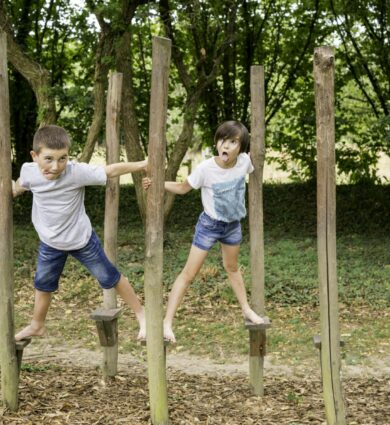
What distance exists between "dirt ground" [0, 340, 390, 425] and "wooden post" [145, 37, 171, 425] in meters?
0.59

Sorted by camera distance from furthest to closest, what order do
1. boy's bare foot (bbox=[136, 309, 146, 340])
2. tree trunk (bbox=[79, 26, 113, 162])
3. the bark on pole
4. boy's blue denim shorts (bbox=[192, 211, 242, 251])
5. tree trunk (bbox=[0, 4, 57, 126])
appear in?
tree trunk (bbox=[0, 4, 57, 126]) < tree trunk (bbox=[79, 26, 113, 162]) < the bark on pole < boy's blue denim shorts (bbox=[192, 211, 242, 251]) < boy's bare foot (bbox=[136, 309, 146, 340])

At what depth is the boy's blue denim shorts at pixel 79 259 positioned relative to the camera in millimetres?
5156

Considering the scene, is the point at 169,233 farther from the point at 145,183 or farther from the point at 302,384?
the point at 145,183

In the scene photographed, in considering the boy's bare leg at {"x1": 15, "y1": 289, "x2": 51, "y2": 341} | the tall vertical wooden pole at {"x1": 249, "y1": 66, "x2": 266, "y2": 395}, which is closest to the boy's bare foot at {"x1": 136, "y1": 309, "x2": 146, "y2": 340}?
the boy's bare leg at {"x1": 15, "y1": 289, "x2": 51, "y2": 341}

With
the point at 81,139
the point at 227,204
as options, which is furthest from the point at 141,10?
the point at 227,204

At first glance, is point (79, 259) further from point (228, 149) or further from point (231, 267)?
point (228, 149)

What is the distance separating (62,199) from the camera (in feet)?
16.2

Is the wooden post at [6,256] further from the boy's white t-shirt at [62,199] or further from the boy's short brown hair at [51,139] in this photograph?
the boy's short brown hair at [51,139]

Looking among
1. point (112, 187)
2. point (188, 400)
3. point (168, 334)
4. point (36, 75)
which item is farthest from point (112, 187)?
point (36, 75)

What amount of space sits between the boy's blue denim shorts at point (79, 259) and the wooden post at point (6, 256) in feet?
0.74

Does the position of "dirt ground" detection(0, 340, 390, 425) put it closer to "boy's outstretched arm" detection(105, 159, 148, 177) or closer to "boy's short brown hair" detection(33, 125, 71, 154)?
"boy's outstretched arm" detection(105, 159, 148, 177)

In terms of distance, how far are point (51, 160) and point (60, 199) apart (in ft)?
0.95

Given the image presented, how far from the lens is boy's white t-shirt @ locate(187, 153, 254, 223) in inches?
203

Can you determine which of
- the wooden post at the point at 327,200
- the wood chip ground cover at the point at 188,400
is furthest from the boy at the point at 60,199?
the wooden post at the point at 327,200
